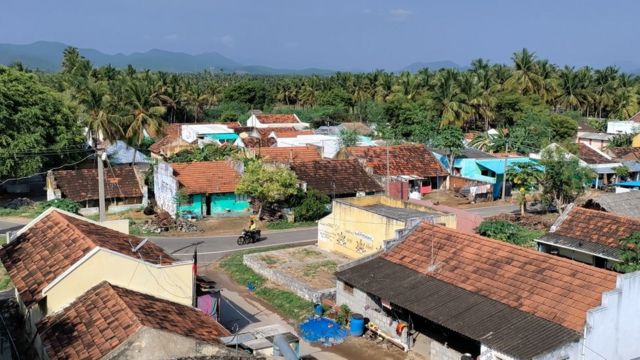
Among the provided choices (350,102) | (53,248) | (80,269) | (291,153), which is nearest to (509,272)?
(80,269)

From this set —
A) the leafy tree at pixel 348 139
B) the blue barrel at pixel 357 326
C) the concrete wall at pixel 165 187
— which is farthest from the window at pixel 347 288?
the leafy tree at pixel 348 139

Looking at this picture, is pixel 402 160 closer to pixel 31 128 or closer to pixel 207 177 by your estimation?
pixel 207 177

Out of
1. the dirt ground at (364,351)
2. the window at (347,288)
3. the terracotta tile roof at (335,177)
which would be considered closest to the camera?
the dirt ground at (364,351)

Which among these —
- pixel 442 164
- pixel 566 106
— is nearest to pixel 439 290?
pixel 442 164

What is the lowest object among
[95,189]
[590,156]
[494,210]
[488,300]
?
[494,210]

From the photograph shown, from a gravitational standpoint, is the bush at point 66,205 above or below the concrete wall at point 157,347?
below

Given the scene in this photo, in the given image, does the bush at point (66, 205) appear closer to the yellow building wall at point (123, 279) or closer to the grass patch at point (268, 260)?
the grass patch at point (268, 260)

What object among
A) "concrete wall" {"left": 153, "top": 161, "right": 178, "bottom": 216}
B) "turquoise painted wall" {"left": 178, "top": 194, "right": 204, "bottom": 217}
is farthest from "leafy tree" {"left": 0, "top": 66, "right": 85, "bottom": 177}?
"turquoise painted wall" {"left": 178, "top": 194, "right": 204, "bottom": 217}
